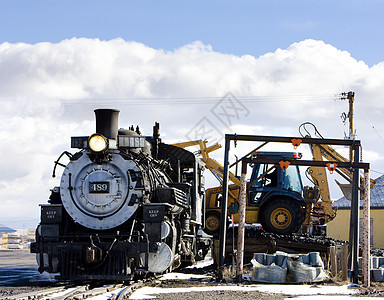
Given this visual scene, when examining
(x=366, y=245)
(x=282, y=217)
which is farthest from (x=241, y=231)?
(x=282, y=217)

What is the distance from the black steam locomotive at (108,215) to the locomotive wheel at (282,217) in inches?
244

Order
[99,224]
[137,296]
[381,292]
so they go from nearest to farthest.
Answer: [137,296]
[381,292]
[99,224]

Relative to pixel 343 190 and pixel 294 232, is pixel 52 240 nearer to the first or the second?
pixel 294 232

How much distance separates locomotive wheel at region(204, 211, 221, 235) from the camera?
2095 cm

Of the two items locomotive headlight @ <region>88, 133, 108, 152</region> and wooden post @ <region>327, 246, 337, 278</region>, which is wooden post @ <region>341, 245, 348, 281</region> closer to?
wooden post @ <region>327, 246, 337, 278</region>

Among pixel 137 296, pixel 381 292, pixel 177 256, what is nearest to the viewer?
pixel 137 296

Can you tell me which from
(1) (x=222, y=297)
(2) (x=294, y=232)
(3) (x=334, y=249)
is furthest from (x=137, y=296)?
(2) (x=294, y=232)

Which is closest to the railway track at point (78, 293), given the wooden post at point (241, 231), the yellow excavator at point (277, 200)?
the wooden post at point (241, 231)

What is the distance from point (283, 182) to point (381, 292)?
799 centimetres

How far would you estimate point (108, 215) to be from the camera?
518 inches

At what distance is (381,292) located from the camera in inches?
480

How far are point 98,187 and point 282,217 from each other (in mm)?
8300

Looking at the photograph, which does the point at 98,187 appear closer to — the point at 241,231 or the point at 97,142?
the point at 97,142

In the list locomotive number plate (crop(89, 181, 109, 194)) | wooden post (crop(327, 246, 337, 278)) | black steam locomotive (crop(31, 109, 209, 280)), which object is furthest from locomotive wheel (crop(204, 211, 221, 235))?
locomotive number plate (crop(89, 181, 109, 194))
